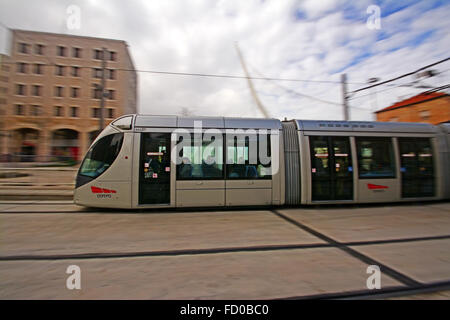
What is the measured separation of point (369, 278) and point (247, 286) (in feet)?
5.37

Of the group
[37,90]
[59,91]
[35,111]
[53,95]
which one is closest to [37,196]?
[35,111]

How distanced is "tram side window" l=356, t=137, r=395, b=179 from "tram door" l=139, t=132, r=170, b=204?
20.3 feet

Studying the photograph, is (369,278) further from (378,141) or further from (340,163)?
(378,141)

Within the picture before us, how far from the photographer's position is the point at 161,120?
661 centimetres

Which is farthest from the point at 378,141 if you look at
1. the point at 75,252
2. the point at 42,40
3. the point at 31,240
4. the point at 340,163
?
the point at 42,40

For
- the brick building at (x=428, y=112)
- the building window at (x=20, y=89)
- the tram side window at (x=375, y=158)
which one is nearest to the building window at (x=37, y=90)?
the building window at (x=20, y=89)

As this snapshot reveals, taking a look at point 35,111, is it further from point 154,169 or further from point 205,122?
point 205,122

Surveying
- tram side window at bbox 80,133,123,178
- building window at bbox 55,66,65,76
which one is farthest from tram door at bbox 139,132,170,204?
building window at bbox 55,66,65,76

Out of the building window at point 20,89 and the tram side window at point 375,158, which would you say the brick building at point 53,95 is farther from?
the tram side window at point 375,158

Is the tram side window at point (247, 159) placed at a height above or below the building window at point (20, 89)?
below

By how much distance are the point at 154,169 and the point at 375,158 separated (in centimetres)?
715

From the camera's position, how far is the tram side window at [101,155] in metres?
6.35

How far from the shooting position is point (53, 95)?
33.7 meters

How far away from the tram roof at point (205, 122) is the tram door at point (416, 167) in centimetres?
457
